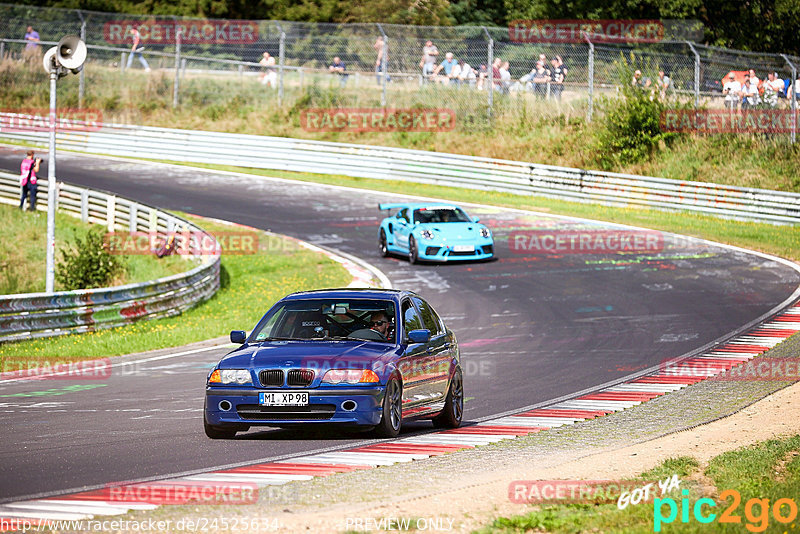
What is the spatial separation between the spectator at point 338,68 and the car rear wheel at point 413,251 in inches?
653

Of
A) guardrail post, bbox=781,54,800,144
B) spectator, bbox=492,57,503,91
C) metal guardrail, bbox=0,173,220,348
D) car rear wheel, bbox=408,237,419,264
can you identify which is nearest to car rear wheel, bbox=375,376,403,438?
metal guardrail, bbox=0,173,220,348

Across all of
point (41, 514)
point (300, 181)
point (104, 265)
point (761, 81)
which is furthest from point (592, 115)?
point (41, 514)

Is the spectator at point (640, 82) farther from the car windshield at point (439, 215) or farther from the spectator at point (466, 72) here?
the car windshield at point (439, 215)

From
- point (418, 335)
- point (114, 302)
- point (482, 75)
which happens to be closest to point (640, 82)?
point (482, 75)

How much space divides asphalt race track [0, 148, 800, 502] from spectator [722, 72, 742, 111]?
7.64 meters

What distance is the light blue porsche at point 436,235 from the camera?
2631cm

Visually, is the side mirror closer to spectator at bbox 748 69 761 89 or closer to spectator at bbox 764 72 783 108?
spectator at bbox 764 72 783 108

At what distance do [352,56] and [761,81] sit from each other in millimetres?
14776

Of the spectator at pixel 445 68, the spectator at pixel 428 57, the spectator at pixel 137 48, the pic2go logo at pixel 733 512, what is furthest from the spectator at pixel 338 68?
the pic2go logo at pixel 733 512

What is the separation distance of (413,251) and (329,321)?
15773 millimetres

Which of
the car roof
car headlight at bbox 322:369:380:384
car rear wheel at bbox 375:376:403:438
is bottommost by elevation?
car rear wheel at bbox 375:376:403:438

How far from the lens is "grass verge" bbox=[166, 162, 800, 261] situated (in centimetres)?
2898

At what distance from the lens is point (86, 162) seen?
41.6 meters

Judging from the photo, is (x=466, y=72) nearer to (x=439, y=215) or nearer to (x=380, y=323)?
(x=439, y=215)
